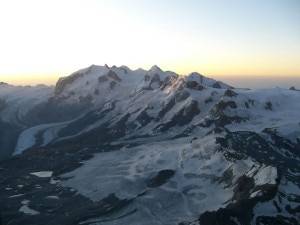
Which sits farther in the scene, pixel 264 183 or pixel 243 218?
pixel 264 183

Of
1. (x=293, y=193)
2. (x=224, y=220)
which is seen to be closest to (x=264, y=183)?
(x=293, y=193)

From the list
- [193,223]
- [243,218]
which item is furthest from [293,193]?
[193,223]

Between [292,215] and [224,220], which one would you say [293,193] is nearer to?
[292,215]

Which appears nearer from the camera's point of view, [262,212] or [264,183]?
[262,212]

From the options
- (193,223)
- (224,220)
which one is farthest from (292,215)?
(193,223)

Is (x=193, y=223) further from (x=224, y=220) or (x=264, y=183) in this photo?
(x=264, y=183)

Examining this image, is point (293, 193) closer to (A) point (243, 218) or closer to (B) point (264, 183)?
(B) point (264, 183)

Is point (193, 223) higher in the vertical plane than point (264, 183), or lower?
lower
